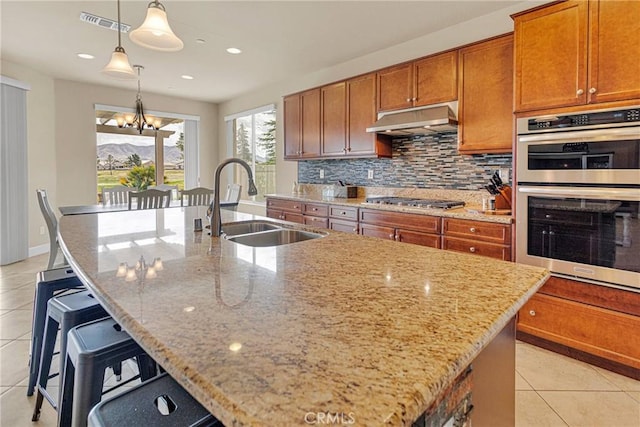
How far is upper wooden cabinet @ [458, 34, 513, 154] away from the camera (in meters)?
2.68

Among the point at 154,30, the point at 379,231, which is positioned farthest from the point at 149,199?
the point at 379,231

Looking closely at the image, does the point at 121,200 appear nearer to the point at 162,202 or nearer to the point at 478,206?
the point at 162,202

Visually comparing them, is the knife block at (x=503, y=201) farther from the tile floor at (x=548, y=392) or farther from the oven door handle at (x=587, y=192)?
the tile floor at (x=548, y=392)

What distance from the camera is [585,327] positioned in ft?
7.09

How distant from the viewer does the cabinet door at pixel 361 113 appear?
368 cm

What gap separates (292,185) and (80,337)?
4.23 m

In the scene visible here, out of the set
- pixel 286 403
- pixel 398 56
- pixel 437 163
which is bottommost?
pixel 286 403

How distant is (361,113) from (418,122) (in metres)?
0.87

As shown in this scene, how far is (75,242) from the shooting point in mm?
1565

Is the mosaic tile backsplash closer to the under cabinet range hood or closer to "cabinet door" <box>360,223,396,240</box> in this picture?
the under cabinet range hood

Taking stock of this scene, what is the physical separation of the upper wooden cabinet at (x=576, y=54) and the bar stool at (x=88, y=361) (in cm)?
262

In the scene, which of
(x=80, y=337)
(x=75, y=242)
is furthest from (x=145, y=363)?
(x=75, y=242)

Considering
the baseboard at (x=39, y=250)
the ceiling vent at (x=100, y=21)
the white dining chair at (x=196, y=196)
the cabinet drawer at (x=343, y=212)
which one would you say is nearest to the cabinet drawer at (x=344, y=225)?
the cabinet drawer at (x=343, y=212)

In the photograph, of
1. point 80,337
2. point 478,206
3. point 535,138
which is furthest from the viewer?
point 478,206
